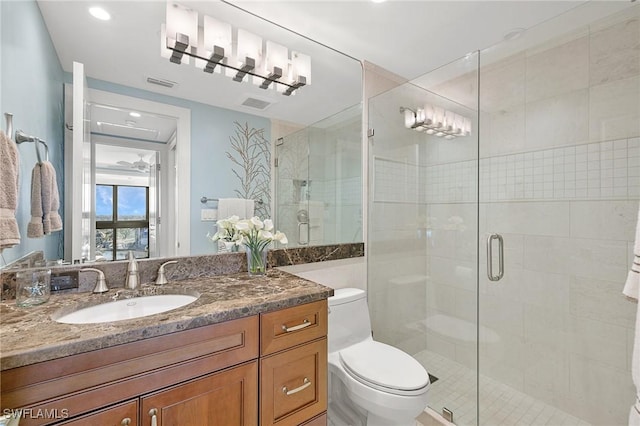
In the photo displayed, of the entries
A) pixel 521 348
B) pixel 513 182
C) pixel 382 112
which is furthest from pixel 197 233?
pixel 521 348

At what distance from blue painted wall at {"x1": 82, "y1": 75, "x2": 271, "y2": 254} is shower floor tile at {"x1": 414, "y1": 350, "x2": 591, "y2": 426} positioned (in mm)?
1779

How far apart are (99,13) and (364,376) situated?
81.0 inches

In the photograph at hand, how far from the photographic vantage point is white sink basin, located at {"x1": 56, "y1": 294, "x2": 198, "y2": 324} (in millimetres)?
1018

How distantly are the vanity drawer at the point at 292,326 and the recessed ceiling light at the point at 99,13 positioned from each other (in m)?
1.45

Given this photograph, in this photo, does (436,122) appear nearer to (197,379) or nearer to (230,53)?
(230,53)

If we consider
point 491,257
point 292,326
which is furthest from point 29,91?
point 491,257

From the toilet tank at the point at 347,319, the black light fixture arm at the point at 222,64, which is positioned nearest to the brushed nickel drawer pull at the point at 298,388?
the toilet tank at the point at 347,319

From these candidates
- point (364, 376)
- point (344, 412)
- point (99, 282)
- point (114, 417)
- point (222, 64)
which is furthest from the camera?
point (344, 412)

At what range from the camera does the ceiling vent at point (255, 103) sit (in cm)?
163

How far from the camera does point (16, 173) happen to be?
90cm

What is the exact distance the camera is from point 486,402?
6.17ft

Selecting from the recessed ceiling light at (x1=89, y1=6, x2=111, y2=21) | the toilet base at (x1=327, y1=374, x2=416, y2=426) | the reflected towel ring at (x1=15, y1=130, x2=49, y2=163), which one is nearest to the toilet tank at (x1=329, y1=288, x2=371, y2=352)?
the toilet base at (x1=327, y1=374, x2=416, y2=426)

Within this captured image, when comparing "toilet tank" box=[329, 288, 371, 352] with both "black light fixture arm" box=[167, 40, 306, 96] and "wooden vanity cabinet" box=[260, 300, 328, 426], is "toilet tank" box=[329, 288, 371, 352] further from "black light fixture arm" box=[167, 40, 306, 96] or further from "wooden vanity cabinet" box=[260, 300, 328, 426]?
"black light fixture arm" box=[167, 40, 306, 96]

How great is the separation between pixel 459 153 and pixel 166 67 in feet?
6.17
